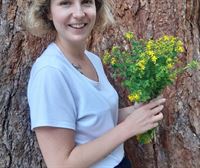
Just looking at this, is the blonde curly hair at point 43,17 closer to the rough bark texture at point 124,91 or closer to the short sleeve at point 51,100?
the rough bark texture at point 124,91

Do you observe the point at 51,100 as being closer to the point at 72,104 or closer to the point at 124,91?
the point at 72,104

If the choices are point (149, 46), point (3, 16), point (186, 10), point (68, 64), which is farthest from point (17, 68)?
point (186, 10)

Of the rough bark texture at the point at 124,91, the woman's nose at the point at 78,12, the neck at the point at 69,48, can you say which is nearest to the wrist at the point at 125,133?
the neck at the point at 69,48

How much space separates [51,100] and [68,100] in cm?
7

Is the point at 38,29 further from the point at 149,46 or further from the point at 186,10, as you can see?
the point at 186,10

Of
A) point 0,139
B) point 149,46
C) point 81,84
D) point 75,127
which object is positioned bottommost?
point 0,139

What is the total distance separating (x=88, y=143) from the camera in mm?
1785

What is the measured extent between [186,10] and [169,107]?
1.86 ft

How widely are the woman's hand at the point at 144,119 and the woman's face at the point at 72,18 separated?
1.28 feet

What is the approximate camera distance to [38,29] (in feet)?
6.69

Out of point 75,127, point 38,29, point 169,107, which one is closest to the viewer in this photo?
point 75,127

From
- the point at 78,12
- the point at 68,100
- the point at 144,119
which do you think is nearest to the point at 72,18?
the point at 78,12

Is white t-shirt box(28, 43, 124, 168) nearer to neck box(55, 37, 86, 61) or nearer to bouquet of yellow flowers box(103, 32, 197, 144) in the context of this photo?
neck box(55, 37, 86, 61)

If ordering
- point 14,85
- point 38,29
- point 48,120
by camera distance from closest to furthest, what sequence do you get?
point 48,120 → point 38,29 → point 14,85
